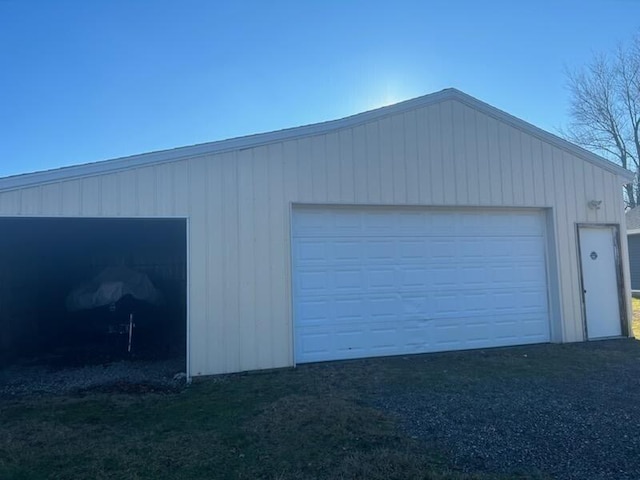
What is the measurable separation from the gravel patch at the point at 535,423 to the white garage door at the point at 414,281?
1.96m

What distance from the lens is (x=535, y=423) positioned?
163 inches

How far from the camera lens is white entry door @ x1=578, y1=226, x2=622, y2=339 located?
8352 mm

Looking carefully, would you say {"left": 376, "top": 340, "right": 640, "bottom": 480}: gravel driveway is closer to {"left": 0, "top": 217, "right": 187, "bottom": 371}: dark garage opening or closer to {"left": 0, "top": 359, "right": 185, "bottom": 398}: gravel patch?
{"left": 0, "top": 359, "right": 185, "bottom": 398}: gravel patch

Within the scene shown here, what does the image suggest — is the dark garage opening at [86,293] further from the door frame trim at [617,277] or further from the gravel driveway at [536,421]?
the door frame trim at [617,277]

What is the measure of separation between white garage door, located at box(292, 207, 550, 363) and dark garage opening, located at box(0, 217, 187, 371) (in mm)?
2653

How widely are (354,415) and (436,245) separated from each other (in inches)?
162

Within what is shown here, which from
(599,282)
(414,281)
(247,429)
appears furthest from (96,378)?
(599,282)

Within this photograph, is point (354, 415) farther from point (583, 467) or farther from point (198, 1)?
point (198, 1)

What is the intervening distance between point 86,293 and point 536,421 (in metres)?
8.80

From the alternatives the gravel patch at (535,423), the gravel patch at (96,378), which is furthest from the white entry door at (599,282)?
the gravel patch at (96,378)

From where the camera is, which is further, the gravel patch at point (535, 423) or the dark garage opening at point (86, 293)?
the dark garage opening at point (86, 293)

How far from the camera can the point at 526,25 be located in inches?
347

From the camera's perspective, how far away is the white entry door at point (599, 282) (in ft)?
27.4

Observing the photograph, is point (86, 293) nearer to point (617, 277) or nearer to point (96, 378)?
point (96, 378)
